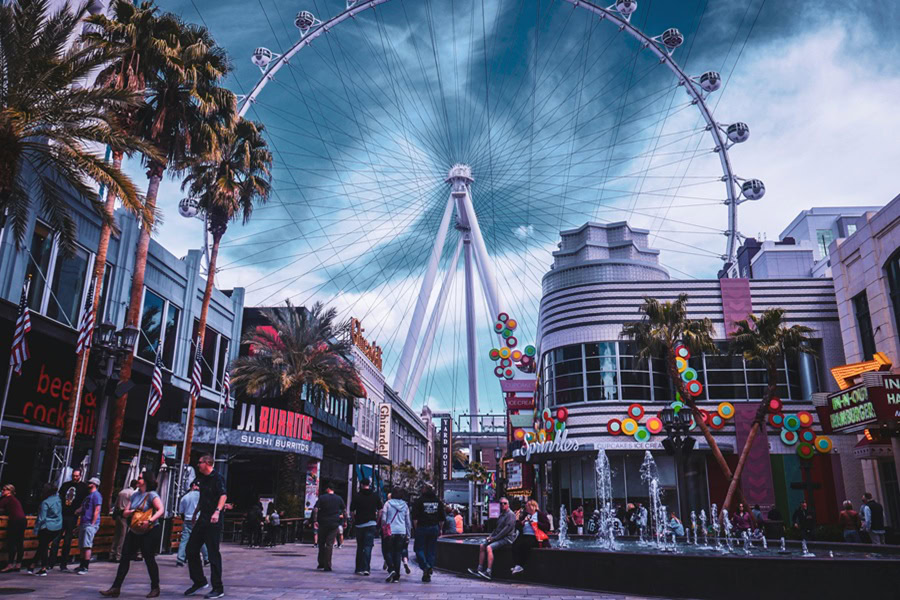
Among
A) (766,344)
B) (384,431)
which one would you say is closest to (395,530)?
(766,344)

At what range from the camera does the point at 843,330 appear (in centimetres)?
3750

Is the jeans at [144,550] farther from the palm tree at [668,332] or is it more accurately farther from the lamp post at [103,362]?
the palm tree at [668,332]

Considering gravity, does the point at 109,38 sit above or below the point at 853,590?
above

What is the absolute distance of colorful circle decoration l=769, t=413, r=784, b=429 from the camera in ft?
134

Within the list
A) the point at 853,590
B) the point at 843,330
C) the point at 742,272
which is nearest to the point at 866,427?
the point at 843,330

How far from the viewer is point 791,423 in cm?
4091

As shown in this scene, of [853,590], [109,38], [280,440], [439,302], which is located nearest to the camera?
[853,590]

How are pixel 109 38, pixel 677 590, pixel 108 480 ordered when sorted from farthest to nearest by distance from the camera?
1. pixel 109 38
2. pixel 108 480
3. pixel 677 590

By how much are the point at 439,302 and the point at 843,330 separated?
23529mm

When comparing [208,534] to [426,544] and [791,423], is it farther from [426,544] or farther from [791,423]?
[791,423]

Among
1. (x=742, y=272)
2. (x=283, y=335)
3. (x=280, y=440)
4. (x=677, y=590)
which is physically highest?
(x=742, y=272)

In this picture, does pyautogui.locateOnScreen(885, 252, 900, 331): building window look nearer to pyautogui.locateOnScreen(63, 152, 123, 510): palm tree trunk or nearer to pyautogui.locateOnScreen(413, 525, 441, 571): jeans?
pyautogui.locateOnScreen(413, 525, 441, 571): jeans

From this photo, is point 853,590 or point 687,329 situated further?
point 687,329

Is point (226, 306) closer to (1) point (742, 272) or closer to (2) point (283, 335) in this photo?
(2) point (283, 335)
